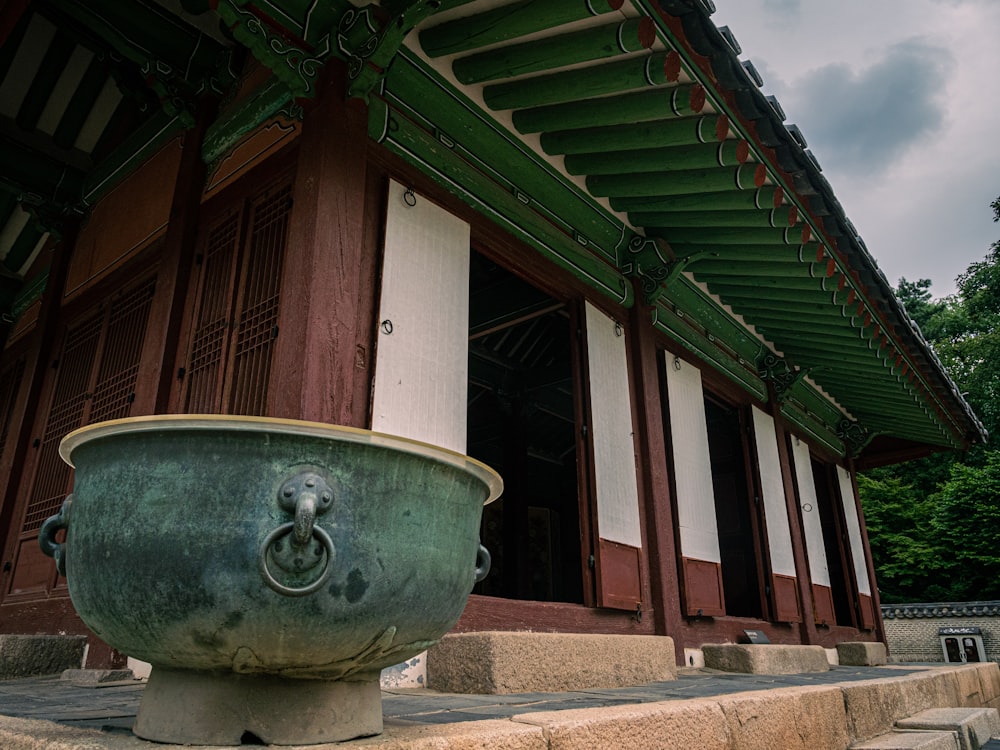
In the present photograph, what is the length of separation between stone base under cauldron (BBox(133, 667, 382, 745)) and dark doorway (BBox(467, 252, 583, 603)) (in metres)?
4.11

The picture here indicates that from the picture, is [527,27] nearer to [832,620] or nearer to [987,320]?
[832,620]

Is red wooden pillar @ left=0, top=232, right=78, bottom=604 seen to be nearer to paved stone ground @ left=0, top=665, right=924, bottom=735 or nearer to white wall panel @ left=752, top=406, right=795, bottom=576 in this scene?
paved stone ground @ left=0, top=665, right=924, bottom=735

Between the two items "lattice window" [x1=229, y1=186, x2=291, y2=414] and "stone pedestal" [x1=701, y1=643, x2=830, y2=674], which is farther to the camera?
"stone pedestal" [x1=701, y1=643, x2=830, y2=674]

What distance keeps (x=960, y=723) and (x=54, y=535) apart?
14.7 ft

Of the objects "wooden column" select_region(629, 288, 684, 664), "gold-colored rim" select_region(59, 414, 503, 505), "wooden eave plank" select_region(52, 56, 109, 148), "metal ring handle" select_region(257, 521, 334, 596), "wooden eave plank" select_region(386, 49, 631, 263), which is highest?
"wooden eave plank" select_region(52, 56, 109, 148)

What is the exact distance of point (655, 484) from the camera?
5.64 metres

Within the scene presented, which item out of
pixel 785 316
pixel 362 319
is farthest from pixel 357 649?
pixel 785 316

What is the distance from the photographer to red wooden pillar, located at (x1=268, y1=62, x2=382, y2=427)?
10.6ft

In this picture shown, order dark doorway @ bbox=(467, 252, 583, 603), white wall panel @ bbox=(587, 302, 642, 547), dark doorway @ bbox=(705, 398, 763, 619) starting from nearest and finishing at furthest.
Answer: white wall panel @ bbox=(587, 302, 642, 547) → dark doorway @ bbox=(467, 252, 583, 603) → dark doorway @ bbox=(705, 398, 763, 619)

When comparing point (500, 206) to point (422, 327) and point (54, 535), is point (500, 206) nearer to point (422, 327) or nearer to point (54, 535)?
point (422, 327)

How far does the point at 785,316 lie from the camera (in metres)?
7.54

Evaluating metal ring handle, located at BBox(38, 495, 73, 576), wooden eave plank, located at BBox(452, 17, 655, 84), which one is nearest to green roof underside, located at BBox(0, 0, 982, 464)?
wooden eave plank, located at BBox(452, 17, 655, 84)

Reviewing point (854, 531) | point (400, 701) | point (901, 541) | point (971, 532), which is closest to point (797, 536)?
point (854, 531)

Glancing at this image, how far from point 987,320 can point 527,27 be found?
32013mm
